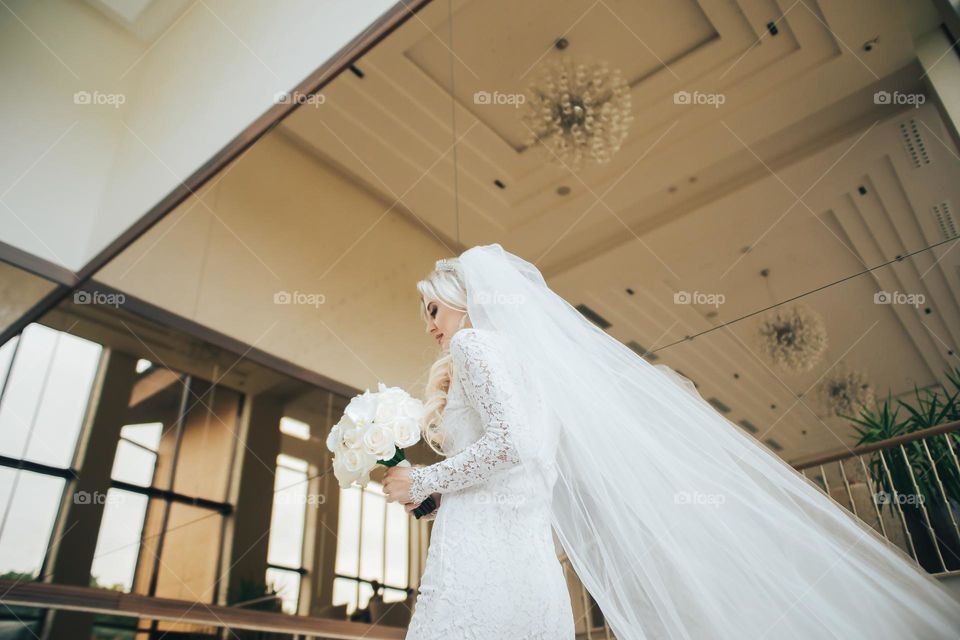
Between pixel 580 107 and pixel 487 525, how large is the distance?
13.2 feet

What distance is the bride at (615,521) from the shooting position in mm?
1271

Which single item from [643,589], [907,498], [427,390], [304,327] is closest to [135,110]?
[304,327]

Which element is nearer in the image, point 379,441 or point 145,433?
point 379,441

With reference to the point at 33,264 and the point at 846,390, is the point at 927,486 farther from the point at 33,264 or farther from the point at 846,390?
the point at 33,264

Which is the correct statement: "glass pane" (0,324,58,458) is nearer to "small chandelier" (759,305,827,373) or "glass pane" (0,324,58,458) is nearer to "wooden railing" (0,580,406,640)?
"wooden railing" (0,580,406,640)

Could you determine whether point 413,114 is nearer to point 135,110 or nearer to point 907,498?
point 135,110

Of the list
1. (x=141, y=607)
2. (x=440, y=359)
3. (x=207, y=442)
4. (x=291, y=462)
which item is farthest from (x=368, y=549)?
(x=440, y=359)

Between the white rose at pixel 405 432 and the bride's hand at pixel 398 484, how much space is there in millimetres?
57

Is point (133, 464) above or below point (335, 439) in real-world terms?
above

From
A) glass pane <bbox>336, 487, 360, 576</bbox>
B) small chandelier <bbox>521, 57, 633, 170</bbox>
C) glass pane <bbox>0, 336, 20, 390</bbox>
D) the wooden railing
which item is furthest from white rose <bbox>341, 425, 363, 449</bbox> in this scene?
glass pane <bbox>336, 487, 360, 576</bbox>

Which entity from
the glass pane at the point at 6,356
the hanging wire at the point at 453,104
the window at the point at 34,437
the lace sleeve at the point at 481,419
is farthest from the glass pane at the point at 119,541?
the lace sleeve at the point at 481,419

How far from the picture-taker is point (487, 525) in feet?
4.33

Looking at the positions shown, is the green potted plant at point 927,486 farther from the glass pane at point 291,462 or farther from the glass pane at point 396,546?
the glass pane at point 291,462

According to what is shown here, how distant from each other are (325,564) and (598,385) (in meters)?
4.05
